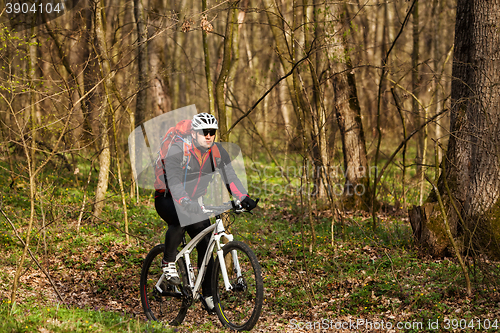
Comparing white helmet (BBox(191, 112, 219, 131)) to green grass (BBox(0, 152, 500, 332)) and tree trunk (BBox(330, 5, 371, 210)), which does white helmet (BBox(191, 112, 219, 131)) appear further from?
tree trunk (BBox(330, 5, 371, 210))

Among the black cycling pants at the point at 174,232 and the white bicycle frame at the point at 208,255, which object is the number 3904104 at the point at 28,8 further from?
the white bicycle frame at the point at 208,255

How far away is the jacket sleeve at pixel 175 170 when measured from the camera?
4.27 meters

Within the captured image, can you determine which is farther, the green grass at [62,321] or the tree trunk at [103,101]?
the tree trunk at [103,101]

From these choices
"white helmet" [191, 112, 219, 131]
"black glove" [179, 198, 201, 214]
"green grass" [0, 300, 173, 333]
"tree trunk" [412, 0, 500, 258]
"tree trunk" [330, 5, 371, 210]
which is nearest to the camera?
"green grass" [0, 300, 173, 333]

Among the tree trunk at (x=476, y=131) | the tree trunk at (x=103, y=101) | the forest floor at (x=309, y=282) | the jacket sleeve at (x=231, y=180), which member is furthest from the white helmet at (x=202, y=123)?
the tree trunk at (x=476, y=131)

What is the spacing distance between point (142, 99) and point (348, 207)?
19.5ft

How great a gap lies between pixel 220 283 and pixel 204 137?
152 cm

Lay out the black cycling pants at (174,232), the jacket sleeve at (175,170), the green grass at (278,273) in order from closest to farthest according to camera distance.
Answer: the jacket sleeve at (175,170) < the black cycling pants at (174,232) < the green grass at (278,273)

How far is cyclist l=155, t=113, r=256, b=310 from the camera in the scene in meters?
4.35

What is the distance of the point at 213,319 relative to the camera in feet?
16.8

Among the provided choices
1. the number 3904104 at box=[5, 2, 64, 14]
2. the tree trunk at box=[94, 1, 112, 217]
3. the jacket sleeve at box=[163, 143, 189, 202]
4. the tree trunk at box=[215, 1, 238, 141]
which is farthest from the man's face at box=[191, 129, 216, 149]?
the number 3904104 at box=[5, 2, 64, 14]

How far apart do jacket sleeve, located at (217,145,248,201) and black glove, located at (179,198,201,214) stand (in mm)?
472

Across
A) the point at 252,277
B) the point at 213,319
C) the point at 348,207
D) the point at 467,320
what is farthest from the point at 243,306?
the point at 348,207

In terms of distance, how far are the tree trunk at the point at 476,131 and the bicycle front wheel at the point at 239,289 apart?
3.34m
